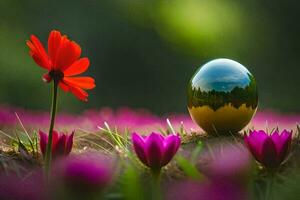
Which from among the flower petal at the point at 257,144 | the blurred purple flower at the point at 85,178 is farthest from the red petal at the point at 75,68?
the blurred purple flower at the point at 85,178

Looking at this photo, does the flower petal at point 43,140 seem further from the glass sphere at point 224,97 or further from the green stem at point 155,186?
the glass sphere at point 224,97

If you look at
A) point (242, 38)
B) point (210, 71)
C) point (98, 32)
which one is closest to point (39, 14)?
point (98, 32)

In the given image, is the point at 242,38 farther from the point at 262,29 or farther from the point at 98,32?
the point at 98,32

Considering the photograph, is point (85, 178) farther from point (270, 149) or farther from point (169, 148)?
point (270, 149)

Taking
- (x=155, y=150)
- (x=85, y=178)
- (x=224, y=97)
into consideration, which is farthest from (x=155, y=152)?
(x=224, y=97)

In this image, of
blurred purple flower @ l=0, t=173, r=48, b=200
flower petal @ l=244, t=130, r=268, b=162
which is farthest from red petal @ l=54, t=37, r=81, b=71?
flower petal @ l=244, t=130, r=268, b=162

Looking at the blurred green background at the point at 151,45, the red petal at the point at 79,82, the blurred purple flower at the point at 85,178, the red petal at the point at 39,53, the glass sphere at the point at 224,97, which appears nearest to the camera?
the blurred purple flower at the point at 85,178
